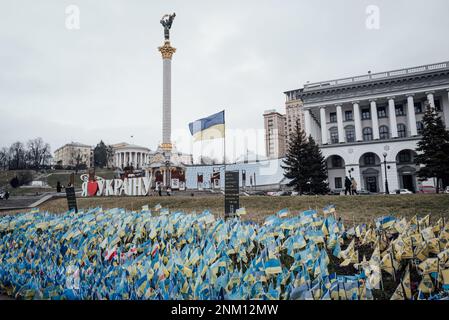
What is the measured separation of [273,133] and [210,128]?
8640 centimetres

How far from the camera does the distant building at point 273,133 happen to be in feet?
343

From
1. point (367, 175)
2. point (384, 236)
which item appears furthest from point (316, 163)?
point (384, 236)

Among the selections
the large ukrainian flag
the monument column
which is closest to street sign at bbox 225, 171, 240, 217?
the large ukrainian flag

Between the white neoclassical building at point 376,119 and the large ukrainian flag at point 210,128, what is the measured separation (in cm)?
2664

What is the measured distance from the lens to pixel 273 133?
10494 cm

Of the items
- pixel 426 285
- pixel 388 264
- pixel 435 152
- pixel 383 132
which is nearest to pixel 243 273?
pixel 388 264

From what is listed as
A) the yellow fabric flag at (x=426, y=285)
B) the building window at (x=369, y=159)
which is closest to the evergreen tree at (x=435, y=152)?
the building window at (x=369, y=159)

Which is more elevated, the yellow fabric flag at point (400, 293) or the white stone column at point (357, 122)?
the white stone column at point (357, 122)

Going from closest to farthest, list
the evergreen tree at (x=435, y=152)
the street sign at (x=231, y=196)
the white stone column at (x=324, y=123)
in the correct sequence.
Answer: the street sign at (x=231, y=196), the evergreen tree at (x=435, y=152), the white stone column at (x=324, y=123)

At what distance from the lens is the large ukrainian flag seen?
19906 mm

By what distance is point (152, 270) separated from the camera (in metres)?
4.30

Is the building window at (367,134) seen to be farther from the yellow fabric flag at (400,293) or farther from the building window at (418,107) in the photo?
the yellow fabric flag at (400,293)

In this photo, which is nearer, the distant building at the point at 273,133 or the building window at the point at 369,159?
the building window at the point at 369,159

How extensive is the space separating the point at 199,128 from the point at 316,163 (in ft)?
62.5
